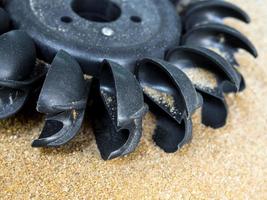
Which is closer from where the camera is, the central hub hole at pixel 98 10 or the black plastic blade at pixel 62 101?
the black plastic blade at pixel 62 101

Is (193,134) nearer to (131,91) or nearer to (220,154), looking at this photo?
(220,154)

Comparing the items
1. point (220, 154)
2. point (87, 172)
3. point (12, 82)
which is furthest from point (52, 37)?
point (220, 154)

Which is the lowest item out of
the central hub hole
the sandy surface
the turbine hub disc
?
the sandy surface

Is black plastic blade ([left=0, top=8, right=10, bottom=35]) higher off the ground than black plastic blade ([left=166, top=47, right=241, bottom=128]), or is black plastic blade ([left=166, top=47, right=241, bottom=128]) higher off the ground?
black plastic blade ([left=0, top=8, right=10, bottom=35])

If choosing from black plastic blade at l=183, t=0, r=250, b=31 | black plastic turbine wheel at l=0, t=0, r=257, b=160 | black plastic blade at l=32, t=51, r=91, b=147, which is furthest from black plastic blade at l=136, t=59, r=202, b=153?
black plastic blade at l=183, t=0, r=250, b=31

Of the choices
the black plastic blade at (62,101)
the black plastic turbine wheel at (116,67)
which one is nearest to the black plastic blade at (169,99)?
the black plastic turbine wheel at (116,67)

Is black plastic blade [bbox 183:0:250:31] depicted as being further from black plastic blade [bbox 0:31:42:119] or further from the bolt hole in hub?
black plastic blade [bbox 0:31:42:119]

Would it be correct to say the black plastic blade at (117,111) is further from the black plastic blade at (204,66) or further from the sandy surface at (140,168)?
the black plastic blade at (204,66)
